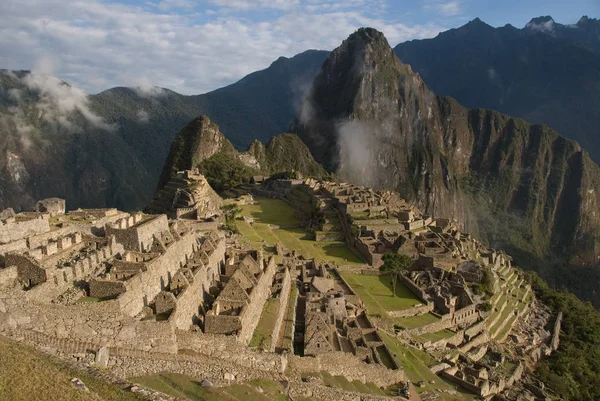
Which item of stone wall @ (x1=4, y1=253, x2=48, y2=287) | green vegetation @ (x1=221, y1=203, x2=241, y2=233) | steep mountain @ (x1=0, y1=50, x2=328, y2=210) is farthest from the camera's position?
steep mountain @ (x1=0, y1=50, x2=328, y2=210)

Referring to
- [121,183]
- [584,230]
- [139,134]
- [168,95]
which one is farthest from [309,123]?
[584,230]

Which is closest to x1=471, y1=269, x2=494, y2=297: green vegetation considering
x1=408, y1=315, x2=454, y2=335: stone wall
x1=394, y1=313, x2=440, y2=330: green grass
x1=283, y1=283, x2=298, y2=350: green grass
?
x1=408, y1=315, x2=454, y2=335: stone wall

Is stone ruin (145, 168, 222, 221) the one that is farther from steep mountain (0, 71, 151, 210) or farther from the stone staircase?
steep mountain (0, 71, 151, 210)

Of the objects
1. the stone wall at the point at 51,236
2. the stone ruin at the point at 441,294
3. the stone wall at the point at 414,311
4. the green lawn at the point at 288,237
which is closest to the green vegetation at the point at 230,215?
the green lawn at the point at 288,237

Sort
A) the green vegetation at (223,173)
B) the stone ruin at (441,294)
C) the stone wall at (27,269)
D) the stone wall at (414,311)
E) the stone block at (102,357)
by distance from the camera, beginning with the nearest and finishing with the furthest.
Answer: the stone block at (102,357) < the stone wall at (27,269) < the stone ruin at (441,294) < the stone wall at (414,311) < the green vegetation at (223,173)

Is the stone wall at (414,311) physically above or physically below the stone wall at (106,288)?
below

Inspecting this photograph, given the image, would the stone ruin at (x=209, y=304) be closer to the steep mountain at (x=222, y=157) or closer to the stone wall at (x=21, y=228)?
the stone wall at (x=21, y=228)
